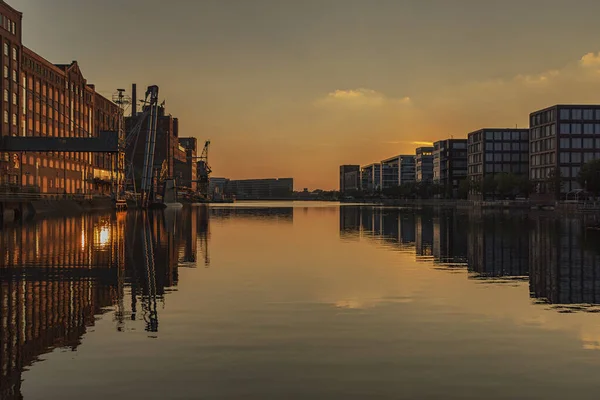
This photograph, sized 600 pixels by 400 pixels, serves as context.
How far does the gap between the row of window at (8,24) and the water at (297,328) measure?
9740 centimetres

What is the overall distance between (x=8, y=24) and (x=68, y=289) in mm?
111722

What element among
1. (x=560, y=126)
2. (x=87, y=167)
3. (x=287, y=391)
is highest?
(x=560, y=126)

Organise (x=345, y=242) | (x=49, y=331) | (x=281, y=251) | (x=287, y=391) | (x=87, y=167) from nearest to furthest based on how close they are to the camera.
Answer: (x=287, y=391)
(x=49, y=331)
(x=281, y=251)
(x=345, y=242)
(x=87, y=167)

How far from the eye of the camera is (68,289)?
21.7 m

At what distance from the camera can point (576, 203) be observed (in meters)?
121

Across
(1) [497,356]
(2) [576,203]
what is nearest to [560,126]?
(2) [576,203]

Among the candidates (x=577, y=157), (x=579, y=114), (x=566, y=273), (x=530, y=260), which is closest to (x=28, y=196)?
(x=530, y=260)

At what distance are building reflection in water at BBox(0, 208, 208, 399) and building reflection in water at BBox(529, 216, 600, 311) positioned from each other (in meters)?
13.4

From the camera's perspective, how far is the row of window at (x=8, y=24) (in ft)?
373

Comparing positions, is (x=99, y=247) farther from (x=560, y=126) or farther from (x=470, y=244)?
(x=560, y=126)

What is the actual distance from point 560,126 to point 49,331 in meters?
194

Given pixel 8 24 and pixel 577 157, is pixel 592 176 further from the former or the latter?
pixel 8 24

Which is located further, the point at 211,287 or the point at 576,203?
the point at 576,203

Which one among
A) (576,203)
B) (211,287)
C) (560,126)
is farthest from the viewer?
(560,126)
